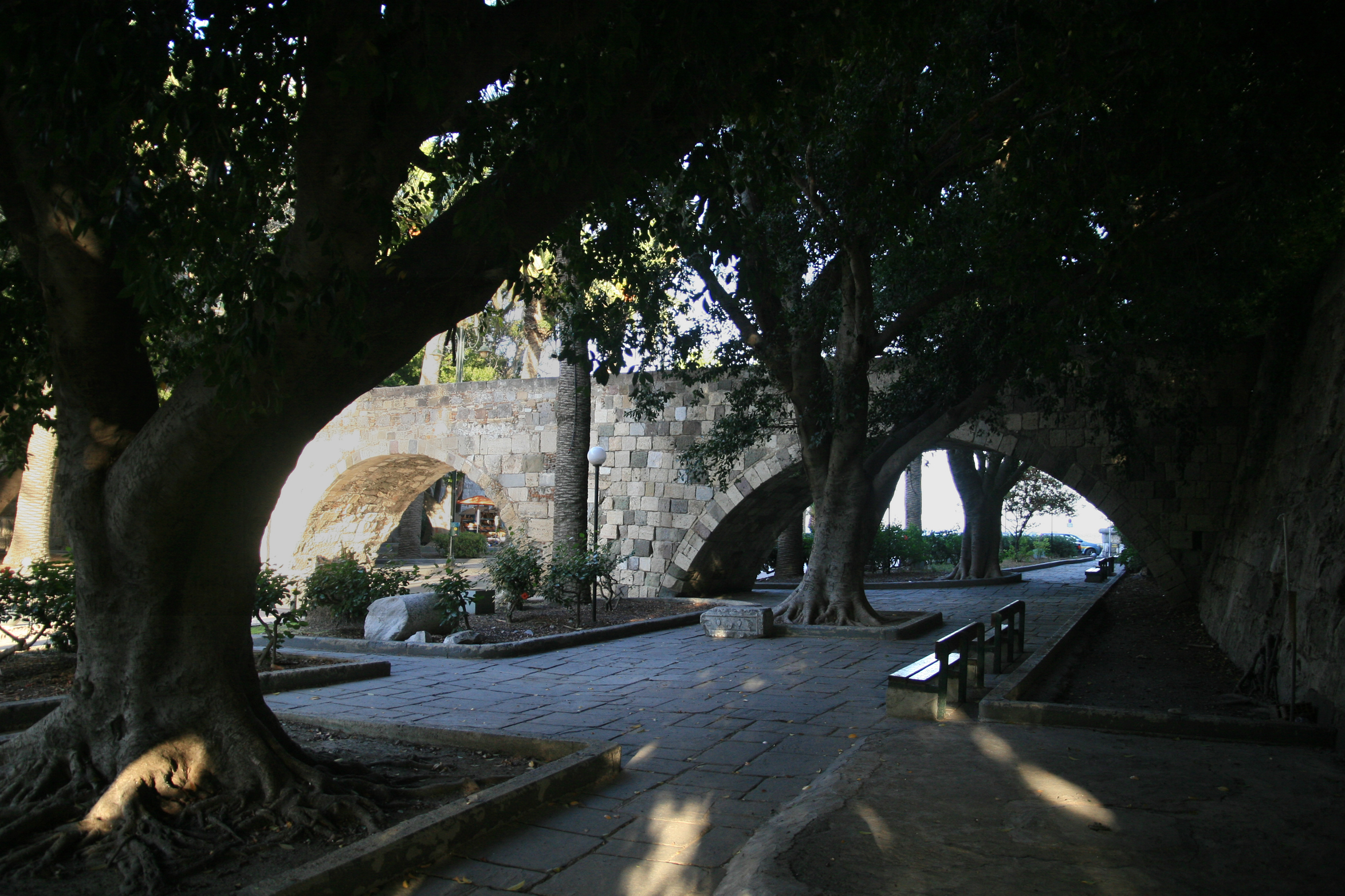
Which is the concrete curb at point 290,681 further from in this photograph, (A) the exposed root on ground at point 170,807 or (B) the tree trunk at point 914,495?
(B) the tree trunk at point 914,495

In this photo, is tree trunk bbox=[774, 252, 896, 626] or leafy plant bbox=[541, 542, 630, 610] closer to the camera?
tree trunk bbox=[774, 252, 896, 626]

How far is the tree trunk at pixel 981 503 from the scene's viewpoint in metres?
18.1

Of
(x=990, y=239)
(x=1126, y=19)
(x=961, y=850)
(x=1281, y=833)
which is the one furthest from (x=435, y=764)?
(x=1126, y=19)

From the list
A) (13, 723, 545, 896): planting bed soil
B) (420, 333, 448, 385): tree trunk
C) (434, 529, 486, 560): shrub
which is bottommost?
(13, 723, 545, 896): planting bed soil

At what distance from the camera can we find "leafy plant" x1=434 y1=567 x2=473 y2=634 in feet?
29.7

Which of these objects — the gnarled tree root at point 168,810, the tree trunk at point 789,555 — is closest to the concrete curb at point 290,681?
the gnarled tree root at point 168,810

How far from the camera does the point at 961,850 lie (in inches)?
124

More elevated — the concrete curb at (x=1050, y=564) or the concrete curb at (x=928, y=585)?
the concrete curb at (x=1050, y=564)

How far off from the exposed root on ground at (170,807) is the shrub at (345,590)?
586 centimetres

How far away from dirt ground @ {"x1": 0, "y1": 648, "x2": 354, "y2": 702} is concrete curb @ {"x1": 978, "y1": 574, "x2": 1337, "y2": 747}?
4.67 meters

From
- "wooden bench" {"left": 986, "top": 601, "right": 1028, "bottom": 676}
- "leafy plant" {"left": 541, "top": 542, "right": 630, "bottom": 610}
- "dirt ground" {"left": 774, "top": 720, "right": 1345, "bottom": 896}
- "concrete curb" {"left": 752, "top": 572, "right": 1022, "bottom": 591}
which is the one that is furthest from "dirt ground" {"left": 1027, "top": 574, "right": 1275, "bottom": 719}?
"concrete curb" {"left": 752, "top": 572, "right": 1022, "bottom": 591}

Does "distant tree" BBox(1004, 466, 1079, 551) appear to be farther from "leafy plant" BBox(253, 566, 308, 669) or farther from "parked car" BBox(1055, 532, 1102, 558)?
"leafy plant" BBox(253, 566, 308, 669)

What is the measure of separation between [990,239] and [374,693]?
5777mm

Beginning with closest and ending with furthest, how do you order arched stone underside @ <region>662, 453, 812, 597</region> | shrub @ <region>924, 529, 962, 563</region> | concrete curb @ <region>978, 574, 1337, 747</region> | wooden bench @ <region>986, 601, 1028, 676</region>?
1. concrete curb @ <region>978, 574, 1337, 747</region>
2. wooden bench @ <region>986, 601, 1028, 676</region>
3. arched stone underside @ <region>662, 453, 812, 597</region>
4. shrub @ <region>924, 529, 962, 563</region>
